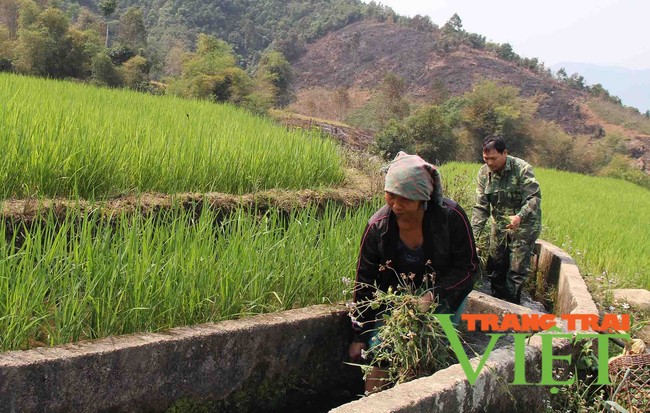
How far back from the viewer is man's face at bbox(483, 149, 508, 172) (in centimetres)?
400

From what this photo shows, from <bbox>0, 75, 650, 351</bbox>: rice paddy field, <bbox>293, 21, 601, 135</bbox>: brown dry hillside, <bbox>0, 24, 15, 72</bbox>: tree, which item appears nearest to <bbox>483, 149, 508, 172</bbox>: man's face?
<bbox>0, 75, 650, 351</bbox>: rice paddy field

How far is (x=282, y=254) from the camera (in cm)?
282

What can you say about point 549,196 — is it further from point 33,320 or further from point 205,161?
point 33,320

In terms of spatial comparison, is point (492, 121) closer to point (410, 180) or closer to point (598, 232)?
point (598, 232)

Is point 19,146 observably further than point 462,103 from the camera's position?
No

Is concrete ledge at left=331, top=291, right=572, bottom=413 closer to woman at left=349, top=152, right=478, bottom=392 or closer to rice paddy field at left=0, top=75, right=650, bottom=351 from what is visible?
woman at left=349, top=152, right=478, bottom=392

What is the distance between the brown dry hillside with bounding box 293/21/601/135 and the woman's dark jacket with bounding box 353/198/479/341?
4677 centimetres

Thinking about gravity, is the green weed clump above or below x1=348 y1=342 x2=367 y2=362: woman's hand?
above

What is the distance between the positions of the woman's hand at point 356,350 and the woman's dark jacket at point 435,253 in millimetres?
32

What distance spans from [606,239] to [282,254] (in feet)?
16.1

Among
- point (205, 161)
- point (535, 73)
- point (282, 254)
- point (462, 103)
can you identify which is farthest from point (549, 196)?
point (535, 73)

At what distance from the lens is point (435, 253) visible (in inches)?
96.7

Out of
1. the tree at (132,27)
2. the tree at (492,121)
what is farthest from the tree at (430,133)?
the tree at (132,27)

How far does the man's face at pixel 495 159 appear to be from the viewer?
13.1 feet
